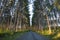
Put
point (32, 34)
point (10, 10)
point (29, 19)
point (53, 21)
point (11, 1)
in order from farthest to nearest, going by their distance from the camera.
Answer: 1. point (29, 19)
2. point (53, 21)
3. point (10, 10)
4. point (11, 1)
5. point (32, 34)

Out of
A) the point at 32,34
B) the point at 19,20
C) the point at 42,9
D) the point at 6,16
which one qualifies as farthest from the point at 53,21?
the point at 32,34

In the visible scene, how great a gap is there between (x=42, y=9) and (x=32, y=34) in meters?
32.2

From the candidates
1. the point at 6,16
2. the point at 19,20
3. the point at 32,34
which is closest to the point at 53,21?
the point at 19,20

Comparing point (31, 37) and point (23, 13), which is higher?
point (23, 13)

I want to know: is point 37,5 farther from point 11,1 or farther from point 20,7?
point 11,1

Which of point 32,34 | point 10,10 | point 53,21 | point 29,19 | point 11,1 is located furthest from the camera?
point 29,19

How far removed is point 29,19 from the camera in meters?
48.5

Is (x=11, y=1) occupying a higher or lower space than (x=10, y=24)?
higher

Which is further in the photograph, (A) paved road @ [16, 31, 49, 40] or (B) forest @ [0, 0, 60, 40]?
(B) forest @ [0, 0, 60, 40]

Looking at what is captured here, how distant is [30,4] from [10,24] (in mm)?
6827

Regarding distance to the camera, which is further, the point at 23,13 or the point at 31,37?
the point at 23,13

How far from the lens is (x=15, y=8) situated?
42.9 metres

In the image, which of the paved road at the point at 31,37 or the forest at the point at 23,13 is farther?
the forest at the point at 23,13

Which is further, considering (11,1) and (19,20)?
(19,20)
